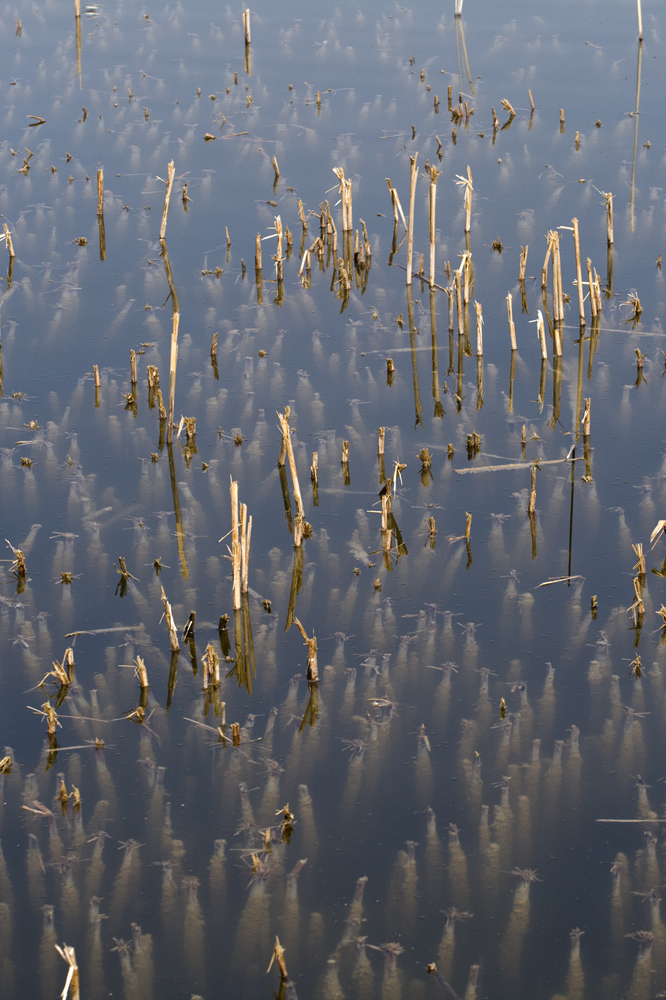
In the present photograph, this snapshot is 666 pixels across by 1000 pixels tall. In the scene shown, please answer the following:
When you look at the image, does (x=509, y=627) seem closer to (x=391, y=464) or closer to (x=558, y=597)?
(x=558, y=597)

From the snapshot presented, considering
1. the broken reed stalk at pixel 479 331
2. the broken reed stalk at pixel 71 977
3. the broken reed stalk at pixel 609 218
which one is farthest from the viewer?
the broken reed stalk at pixel 609 218

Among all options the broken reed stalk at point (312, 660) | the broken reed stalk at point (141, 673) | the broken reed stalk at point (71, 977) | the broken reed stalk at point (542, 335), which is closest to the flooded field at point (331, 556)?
the broken reed stalk at point (312, 660)

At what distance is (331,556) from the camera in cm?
975

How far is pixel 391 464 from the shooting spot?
1094 cm

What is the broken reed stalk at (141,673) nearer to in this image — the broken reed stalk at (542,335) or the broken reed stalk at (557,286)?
the broken reed stalk at (542,335)

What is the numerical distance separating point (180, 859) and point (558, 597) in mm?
3806

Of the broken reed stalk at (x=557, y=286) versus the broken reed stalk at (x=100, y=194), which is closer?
the broken reed stalk at (x=557, y=286)

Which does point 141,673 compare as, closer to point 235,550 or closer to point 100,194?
point 235,550

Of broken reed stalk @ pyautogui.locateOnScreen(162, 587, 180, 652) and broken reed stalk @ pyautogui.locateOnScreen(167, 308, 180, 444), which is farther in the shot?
broken reed stalk @ pyautogui.locateOnScreen(167, 308, 180, 444)

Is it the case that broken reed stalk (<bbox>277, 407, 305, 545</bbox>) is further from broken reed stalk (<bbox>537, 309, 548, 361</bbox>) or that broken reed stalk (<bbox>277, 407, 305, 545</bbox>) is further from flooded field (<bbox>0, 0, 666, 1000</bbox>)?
broken reed stalk (<bbox>537, 309, 548, 361</bbox>)

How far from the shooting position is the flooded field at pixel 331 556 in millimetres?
6773

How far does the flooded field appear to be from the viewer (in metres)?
6.77

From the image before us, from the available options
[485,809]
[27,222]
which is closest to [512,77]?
[27,222]

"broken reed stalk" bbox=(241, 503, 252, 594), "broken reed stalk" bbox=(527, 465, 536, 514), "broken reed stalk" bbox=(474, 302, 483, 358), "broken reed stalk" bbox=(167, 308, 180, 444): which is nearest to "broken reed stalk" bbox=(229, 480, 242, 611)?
"broken reed stalk" bbox=(241, 503, 252, 594)
